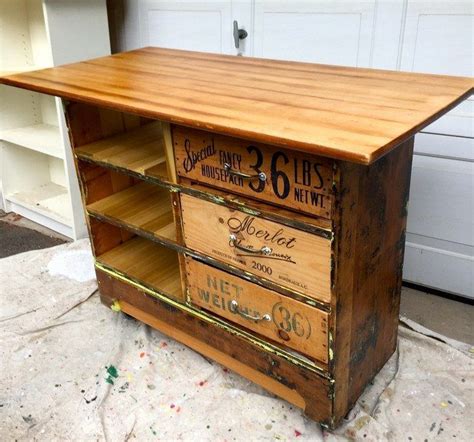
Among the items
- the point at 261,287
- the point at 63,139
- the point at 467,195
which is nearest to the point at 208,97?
the point at 261,287

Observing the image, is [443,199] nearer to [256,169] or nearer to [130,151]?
[256,169]

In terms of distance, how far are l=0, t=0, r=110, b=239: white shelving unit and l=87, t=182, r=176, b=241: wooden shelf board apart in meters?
0.65

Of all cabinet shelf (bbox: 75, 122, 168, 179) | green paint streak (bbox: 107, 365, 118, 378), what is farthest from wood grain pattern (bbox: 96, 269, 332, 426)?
cabinet shelf (bbox: 75, 122, 168, 179)

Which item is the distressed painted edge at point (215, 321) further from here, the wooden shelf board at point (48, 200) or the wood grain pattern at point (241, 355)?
the wooden shelf board at point (48, 200)

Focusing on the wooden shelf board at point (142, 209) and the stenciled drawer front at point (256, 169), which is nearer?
the stenciled drawer front at point (256, 169)

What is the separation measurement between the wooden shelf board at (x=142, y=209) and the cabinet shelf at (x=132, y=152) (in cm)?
18

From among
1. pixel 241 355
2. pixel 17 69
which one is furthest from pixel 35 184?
pixel 241 355

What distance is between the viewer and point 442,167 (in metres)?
1.83

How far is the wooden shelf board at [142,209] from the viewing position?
5.20 feet

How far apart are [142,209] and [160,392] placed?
21.9 inches

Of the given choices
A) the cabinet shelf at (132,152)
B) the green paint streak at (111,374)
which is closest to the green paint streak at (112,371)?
the green paint streak at (111,374)

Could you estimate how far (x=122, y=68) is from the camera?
1.62 m

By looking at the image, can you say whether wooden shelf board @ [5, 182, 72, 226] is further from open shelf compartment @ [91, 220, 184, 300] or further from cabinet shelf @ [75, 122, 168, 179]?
cabinet shelf @ [75, 122, 168, 179]

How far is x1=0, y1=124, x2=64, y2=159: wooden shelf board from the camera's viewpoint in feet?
7.77
